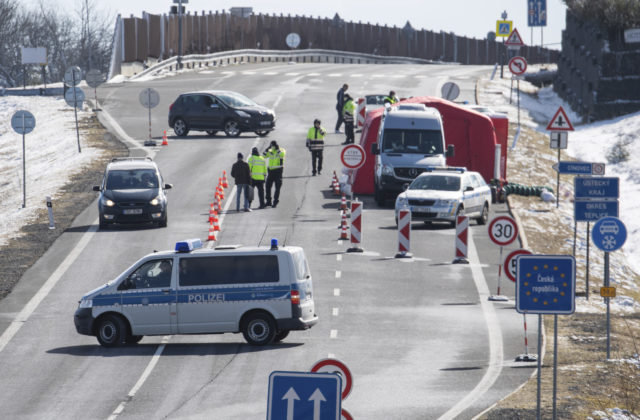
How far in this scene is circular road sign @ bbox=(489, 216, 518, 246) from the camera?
23.9 metres

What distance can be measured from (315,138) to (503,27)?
2381 cm

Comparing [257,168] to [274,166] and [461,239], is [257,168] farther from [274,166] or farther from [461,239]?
[461,239]

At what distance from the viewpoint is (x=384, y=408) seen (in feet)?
53.0

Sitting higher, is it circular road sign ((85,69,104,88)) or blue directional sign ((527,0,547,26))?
blue directional sign ((527,0,547,26))

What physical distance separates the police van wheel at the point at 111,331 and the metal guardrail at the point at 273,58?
171 ft

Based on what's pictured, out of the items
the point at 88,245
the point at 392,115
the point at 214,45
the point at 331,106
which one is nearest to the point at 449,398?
the point at 88,245

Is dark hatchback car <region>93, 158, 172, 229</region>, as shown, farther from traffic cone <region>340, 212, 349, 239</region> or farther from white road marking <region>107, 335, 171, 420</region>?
white road marking <region>107, 335, 171, 420</region>

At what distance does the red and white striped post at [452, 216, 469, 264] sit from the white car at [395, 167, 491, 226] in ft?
11.7

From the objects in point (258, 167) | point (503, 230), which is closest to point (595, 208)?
point (503, 230)

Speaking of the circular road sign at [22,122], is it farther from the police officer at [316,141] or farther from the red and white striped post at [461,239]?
the red and white striped post at [461,239]

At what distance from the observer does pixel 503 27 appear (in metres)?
59.5

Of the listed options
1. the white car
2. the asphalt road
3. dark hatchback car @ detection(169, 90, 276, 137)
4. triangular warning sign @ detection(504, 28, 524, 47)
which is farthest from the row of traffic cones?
triangular warning sign @ detection(504, 28, 524, 47)

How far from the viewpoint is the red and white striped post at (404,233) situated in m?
28.3

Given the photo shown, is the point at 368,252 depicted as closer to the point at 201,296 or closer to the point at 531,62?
the point at 201,296
